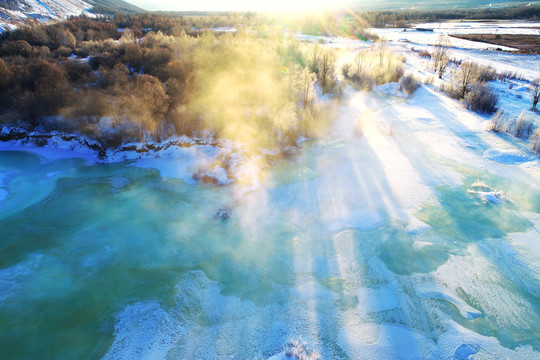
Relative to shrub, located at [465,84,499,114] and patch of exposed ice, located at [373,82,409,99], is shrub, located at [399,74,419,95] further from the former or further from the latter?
shrub, located at [465,84,499,114]

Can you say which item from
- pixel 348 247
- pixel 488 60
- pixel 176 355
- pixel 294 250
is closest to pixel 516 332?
pixel 348 247

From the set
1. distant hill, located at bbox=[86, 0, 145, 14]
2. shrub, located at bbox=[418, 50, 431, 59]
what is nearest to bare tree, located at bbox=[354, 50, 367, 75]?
shrub, located at bbox=[418, 50, 431, 59]

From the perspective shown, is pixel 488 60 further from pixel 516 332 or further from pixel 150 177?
pixel 150 177

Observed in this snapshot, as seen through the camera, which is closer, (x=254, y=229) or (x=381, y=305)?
(x=381, y=305)

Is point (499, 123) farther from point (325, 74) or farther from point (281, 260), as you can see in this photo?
point (281, 260)

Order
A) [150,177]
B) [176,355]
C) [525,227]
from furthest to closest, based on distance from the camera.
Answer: [150,177] < [525,227] < [176,355]
